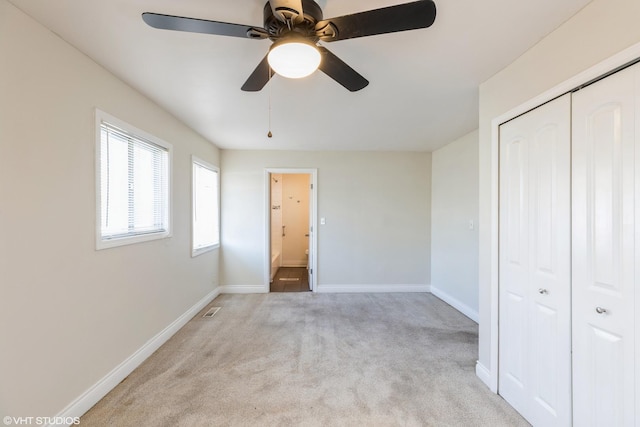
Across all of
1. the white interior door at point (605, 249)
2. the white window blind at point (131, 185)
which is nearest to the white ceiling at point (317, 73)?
the white window blind at point (131, 185)

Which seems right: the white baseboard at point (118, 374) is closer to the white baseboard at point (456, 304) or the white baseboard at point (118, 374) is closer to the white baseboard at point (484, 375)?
the white baseboard at point (484, 375)

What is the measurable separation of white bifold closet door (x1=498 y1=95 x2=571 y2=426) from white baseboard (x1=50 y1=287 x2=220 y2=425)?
2831 millimetres

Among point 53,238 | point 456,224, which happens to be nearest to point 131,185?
point 53,238

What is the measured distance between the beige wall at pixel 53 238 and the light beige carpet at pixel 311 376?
40cm

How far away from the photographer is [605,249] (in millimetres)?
1304

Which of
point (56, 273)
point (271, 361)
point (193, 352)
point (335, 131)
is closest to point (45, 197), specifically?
point (56, 273)

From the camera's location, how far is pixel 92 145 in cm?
188

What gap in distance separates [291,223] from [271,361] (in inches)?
185

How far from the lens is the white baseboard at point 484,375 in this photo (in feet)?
6.78

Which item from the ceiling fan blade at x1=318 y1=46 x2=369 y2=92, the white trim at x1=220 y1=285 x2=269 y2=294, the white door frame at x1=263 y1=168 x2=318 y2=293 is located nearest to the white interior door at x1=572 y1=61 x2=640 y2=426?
the ceiling fan blade at x1=318 y1=46 x2=369 y2=92

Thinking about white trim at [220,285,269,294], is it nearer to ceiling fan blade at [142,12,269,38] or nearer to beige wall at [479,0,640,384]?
beige wall at [479,0,640,384]

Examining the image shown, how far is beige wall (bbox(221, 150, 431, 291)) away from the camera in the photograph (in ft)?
14.8

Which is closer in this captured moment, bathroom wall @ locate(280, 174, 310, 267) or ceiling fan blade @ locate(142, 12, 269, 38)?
ceiling fan blade @ locate(142, 12, 269, 38)

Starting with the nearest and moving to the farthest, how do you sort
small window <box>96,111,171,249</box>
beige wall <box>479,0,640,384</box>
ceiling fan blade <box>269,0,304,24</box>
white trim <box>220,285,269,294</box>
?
1. ceiling fan blade <box>269,0,304,24</box>
2. beige wall <box>479,0,640,384</box>
3. small window <box>96,111,171,249</box>
4. white trim <box>220,285,269,294</box>
